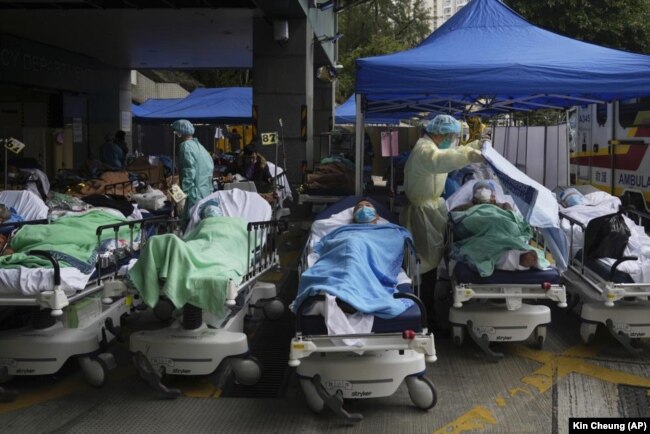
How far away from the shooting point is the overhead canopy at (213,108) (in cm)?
1964

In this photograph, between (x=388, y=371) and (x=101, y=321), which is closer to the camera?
(x=388, y=371)

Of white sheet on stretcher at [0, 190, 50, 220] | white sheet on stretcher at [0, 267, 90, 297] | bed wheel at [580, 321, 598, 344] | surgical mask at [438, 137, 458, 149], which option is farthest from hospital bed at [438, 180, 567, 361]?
white sheet on stretcher at [0, 190, 50, 220]

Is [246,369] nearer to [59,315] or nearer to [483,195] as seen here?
[59,315]

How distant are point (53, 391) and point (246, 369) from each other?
4.92 feet

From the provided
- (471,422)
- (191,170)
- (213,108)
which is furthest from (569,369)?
(213,108)

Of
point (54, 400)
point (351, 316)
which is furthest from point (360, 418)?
point (54, 400)

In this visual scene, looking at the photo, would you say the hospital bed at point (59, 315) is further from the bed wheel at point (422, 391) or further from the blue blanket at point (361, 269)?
the bed wheel at point (422, 391)

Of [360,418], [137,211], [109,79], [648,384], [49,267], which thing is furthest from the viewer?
[109,79]

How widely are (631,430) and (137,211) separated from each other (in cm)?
548

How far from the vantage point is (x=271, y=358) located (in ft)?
20.1

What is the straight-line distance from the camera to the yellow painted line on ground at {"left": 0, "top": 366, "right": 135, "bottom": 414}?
5.05 meters

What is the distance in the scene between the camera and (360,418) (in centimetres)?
466

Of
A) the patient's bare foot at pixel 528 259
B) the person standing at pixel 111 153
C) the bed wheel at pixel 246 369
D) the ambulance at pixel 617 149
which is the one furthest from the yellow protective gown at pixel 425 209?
the person standing at pixel 111 153

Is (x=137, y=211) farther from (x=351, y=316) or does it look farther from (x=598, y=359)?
(x=598, y=359)
